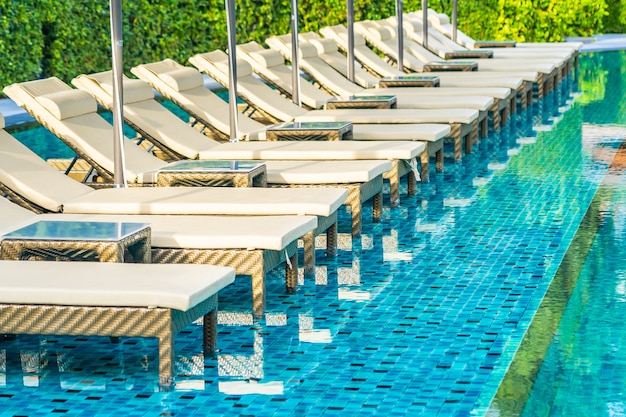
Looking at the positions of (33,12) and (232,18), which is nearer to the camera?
(232,18)

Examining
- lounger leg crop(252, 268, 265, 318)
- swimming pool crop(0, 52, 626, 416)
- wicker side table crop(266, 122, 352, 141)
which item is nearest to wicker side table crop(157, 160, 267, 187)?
swimming pool crop(0, 52, 626, 416)

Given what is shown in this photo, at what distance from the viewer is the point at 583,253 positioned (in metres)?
6.81

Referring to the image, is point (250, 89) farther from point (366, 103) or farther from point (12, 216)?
point (12, 216)

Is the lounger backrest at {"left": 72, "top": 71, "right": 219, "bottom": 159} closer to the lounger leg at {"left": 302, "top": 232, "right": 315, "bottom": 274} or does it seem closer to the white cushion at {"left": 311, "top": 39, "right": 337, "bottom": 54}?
the lounger leg at {"left": 302, "top": 232, "right": 315, "bottom": 274}

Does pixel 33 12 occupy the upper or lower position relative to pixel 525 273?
Answer: upper

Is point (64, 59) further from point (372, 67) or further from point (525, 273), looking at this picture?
point (525, 273)

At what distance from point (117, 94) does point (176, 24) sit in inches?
379

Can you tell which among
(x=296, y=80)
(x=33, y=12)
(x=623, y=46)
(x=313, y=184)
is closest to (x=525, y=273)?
→ (x=313, y=184)

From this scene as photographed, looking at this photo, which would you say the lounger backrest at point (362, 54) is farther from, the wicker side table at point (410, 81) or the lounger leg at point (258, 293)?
the lounger leg at point (258, 293)

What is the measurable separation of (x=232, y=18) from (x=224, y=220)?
289 cm

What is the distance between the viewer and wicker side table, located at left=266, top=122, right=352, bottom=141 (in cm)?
850

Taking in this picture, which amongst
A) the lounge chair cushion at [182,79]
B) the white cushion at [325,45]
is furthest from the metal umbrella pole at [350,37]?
the lounge chair cushion at [182,79]

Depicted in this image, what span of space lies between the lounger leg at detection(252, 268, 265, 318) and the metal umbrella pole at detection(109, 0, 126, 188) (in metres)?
1.79

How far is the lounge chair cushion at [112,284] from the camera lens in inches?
182
